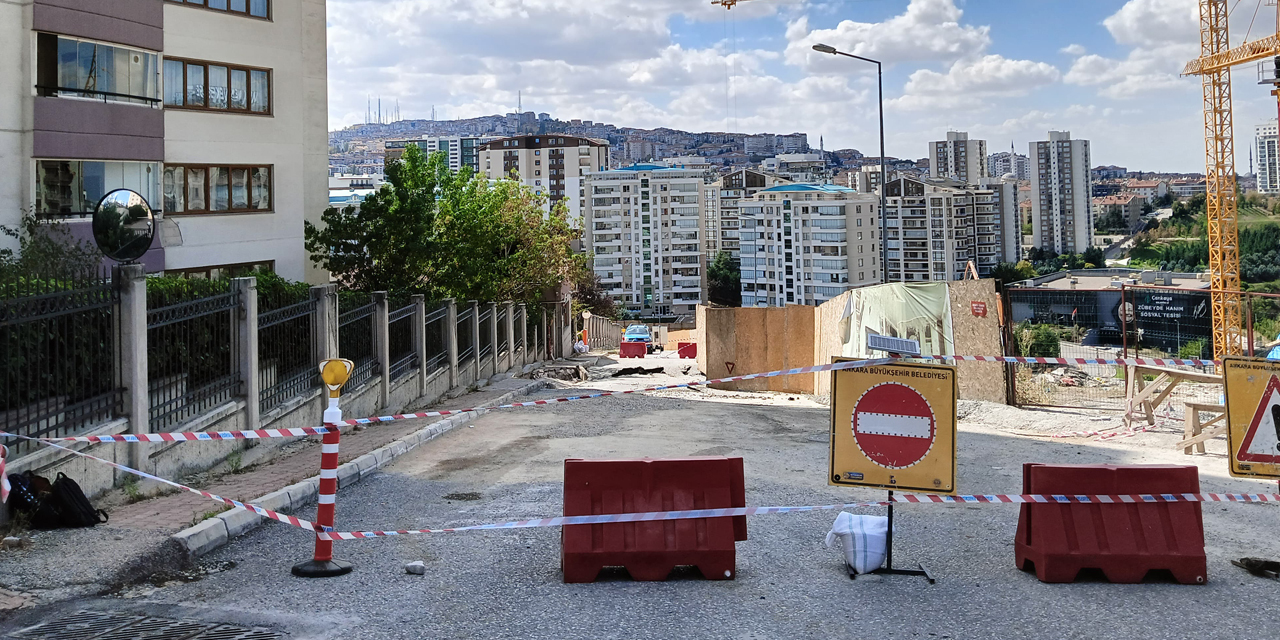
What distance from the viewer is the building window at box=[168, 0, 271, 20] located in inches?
930

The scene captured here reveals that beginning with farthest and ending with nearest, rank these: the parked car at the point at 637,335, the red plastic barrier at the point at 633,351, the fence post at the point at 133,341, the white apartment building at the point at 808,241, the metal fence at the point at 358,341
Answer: the white apartment building at the point at 808,241
the parked car at the point at 637,335
the red plastic barrier at the point at 633,351
the metal fence at the point at 358,341
the fence post at the point at 133,341

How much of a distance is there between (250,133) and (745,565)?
2172 centimetres

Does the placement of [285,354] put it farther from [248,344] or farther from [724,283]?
[724,283]

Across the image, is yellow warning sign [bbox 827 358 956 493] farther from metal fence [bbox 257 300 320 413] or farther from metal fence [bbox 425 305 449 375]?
metal fence [bbox 425 305 449 375]

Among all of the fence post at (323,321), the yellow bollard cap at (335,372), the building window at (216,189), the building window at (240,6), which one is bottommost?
the yellow bollard cap at (335,372)

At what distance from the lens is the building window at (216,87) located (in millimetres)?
23453

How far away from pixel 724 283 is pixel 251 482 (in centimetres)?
16019

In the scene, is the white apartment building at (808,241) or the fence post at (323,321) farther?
the white apartment building at (808,241)

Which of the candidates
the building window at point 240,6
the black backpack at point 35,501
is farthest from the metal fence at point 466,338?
the black backpack at point 35,501

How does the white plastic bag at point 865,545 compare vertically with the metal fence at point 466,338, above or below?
below

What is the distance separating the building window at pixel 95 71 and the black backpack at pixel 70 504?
14.7 metres

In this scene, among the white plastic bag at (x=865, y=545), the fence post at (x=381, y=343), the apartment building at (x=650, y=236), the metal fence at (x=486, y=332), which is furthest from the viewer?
the apartment building at (x=650, y=236)

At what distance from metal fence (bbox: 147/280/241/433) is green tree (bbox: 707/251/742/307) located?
6215 inches

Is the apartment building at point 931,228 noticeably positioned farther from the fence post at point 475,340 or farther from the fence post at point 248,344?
the fence post at point 248,344
